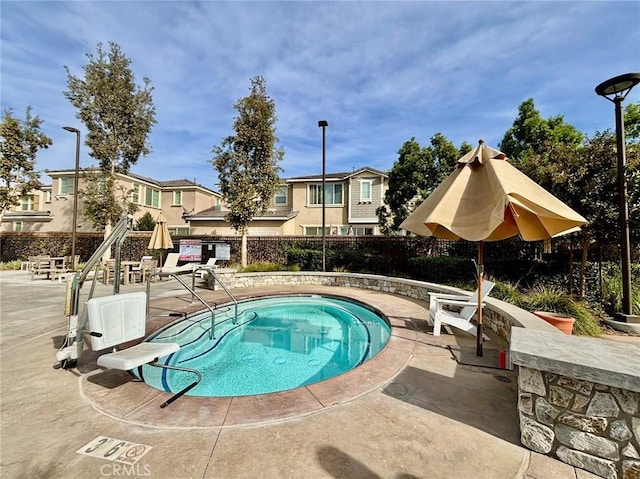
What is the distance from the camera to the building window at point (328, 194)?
2162 centimetres

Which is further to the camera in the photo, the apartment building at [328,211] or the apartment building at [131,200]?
the apartment building at [131,200]

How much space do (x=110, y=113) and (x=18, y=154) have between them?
7773 mm

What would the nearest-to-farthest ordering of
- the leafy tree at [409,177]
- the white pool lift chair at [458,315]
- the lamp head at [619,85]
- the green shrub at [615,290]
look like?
the white pool lift chair at [458,315] → the lamp head at [619,85] → the green shrub at [615,290] → the leafy tree at [409,177]

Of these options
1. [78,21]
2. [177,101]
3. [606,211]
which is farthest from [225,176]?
[606,211]

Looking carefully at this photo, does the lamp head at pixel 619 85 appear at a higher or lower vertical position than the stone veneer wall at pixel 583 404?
higher

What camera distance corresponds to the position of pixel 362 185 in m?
21.1

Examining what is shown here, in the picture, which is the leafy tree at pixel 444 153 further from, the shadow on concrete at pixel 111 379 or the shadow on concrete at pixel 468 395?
the shadow on concrete at pixel 111 379

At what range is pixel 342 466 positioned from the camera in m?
2.08

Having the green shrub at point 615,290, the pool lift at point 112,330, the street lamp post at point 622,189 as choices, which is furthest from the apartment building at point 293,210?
the pool lift at point 112,330

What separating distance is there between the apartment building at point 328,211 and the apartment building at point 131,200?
3.87 meters

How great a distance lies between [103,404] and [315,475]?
8.41 ft

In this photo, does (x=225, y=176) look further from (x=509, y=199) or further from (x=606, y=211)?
(x=606, y=211)

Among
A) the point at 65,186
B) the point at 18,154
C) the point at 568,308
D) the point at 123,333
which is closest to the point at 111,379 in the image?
the point at 123,333

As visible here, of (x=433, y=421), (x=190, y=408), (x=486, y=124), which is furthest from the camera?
(x=486, y=124)
